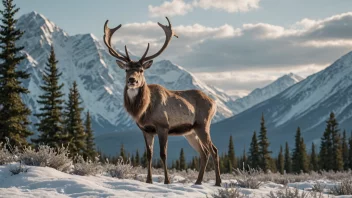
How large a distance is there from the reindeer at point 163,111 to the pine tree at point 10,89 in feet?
70.0

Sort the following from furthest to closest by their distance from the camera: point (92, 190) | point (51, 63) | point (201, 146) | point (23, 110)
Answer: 1. point (51, 63)
2. point (23, 110)
3. point (201, 146)
4. point (92, 190)

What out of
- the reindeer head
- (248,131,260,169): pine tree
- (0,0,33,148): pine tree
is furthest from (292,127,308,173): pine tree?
the reindeer head

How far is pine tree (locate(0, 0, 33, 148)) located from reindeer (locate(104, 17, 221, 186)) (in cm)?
2135

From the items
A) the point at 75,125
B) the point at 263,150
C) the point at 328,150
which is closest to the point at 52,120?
the point at 75,125

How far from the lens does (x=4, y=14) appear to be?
107 ft

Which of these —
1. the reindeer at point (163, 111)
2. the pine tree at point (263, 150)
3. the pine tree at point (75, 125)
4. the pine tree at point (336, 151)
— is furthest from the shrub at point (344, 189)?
the pine tree at point (336, 151)

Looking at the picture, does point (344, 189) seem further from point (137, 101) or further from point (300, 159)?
point (300, 159)

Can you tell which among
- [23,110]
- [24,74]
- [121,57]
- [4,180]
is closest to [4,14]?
[24,74]

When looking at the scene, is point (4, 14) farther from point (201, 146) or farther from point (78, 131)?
point (201, 146)

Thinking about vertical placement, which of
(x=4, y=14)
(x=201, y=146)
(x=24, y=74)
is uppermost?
(x=4, y=14)

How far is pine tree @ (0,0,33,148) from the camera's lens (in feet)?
101

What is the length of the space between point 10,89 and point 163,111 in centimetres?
2349

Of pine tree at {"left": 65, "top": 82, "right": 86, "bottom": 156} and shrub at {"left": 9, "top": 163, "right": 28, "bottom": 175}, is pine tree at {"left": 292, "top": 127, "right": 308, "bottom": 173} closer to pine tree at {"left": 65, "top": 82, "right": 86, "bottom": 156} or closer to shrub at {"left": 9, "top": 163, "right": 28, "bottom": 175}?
pine tree at {"left": 65, "top": 82, "right": 86, "bottom": 156}

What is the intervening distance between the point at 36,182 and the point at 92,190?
106cm
